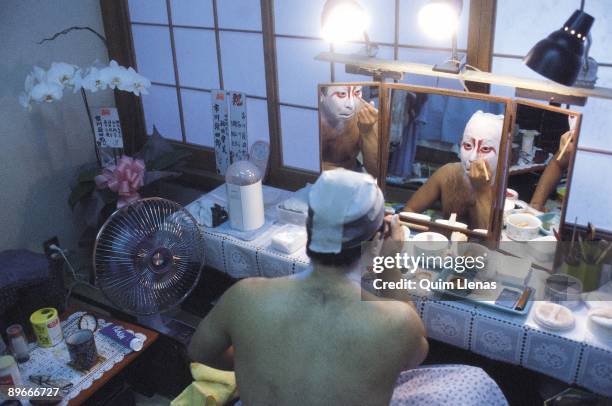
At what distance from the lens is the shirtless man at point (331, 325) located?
6.12 ft

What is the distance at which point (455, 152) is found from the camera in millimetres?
2844

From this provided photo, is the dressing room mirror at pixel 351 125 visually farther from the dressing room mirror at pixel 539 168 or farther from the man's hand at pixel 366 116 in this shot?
the dressing room mirror at pixel 539 168

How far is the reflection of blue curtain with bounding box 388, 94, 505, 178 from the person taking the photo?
271cm

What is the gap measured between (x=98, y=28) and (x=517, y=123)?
2.95 m

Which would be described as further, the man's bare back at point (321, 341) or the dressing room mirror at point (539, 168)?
the dressing room mirror at point (539, 168)

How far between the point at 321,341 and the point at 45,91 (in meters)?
2.24

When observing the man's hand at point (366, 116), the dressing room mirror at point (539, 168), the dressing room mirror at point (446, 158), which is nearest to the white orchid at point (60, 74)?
the man's hand at point (366, 116)

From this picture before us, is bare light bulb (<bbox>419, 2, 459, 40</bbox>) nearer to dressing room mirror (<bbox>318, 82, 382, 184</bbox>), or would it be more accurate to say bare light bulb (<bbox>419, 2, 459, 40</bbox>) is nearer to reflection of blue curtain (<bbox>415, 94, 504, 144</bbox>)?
reflection of blue curtain (<bbox>415, 94, 504, 144</bbox>)

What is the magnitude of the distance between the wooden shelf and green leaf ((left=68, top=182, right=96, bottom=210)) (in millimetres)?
1725

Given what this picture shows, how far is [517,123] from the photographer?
2.64 m

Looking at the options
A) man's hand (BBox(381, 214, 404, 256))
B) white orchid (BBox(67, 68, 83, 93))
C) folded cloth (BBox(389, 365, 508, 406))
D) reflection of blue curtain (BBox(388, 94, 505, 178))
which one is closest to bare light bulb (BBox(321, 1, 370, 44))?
reflection of blue curtain (BBox(388, 94, 505, 178))

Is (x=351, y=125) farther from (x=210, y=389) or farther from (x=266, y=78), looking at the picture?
(x=210, y=389)

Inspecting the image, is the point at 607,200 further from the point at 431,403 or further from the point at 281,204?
the point at 281,204

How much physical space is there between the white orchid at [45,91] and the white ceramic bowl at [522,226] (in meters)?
2.48
